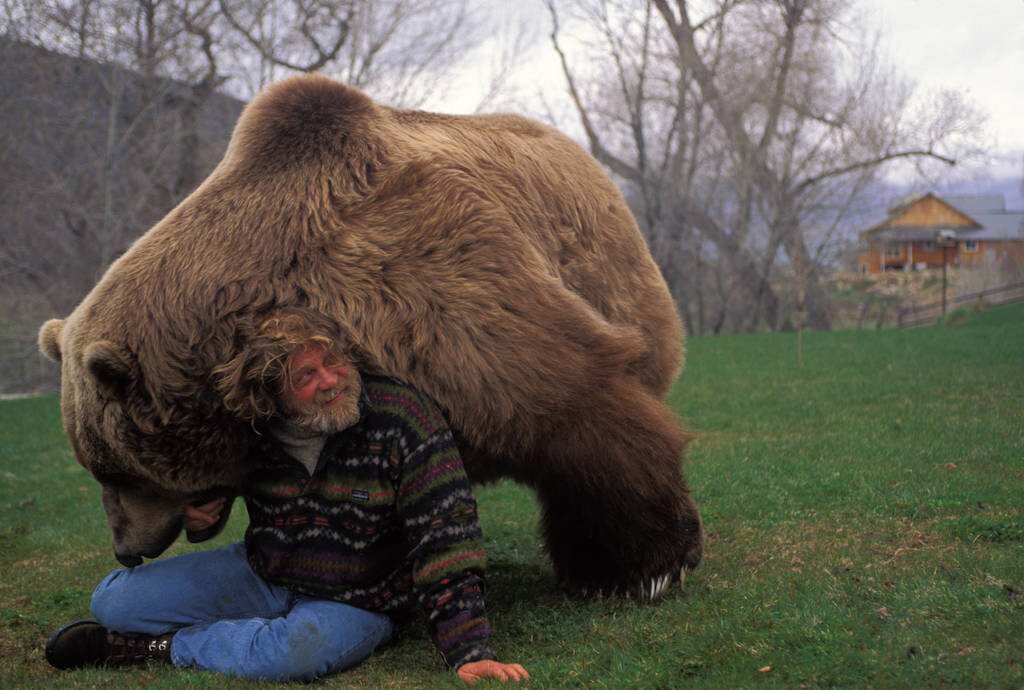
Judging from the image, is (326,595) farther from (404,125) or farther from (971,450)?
(971,450)

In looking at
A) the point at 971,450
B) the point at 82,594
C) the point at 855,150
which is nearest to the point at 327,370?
the point at 82,594

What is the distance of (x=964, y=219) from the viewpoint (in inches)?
2042

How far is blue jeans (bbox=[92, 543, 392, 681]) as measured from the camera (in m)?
2.90

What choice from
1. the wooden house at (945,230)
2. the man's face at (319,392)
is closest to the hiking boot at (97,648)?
the man's face at (319,392)

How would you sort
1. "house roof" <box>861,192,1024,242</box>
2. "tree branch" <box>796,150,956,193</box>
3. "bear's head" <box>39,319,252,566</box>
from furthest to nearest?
"house roof" <box>861,192,1024,242</box>
"tree branch" <box>796,150,956,193</box>
"bear's head" <box>39,319,252,566</box>

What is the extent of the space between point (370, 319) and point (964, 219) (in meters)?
56.8

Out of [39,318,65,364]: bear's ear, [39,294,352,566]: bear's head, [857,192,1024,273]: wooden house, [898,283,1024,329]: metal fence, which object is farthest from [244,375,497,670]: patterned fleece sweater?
[857,192,1024,273]: wooden house

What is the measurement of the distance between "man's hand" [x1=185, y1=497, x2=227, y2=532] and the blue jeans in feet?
0.69

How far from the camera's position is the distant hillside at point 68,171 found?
49.7ft

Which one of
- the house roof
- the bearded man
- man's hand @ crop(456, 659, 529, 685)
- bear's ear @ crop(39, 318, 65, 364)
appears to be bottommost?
man's hand @ crop(456, 659, 529, 685)

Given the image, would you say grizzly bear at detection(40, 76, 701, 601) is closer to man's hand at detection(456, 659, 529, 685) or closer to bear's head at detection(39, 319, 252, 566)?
bear's head at detection(39, 319, 252, 566)

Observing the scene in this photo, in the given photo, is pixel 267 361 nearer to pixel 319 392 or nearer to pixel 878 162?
pixel 319 392

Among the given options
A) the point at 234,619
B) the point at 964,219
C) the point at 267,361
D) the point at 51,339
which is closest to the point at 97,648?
the point at 234,619

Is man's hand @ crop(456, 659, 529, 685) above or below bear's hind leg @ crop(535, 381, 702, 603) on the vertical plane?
below
